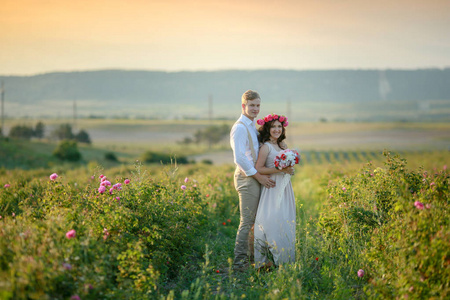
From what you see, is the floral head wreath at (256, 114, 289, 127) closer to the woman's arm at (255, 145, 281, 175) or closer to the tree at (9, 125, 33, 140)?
the woman's arm at (255, 145, 281, 175)

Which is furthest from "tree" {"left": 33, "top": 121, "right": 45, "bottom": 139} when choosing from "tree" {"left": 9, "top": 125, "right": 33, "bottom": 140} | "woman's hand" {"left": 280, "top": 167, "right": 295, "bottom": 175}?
"woman's hand" {"left": 280, "top": 167, "right": 295, "bottom": 175}

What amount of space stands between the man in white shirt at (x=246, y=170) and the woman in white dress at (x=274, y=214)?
10 cm

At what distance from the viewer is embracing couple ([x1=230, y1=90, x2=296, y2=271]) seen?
5.46 meters

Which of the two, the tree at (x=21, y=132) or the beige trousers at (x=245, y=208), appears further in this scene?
the tree at (x=21, y=132)

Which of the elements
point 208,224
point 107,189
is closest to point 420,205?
point 107,189

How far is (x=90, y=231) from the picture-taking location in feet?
12.9

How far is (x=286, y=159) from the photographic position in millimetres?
5309

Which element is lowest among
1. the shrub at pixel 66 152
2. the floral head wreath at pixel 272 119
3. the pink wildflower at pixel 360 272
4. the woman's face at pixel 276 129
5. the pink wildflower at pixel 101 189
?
the shrub at pixel 66 152

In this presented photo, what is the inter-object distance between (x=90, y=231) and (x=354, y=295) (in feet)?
9.73

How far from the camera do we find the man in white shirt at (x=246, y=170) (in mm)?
5441

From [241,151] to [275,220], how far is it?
1057mm

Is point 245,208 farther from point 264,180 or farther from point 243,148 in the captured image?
point 243,148

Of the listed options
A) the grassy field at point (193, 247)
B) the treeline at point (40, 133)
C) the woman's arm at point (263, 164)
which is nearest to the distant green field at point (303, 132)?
the treeline at point (40, 133)

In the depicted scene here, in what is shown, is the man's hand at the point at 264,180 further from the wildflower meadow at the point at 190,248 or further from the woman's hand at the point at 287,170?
the wildflower meadow at the point at 190,248
